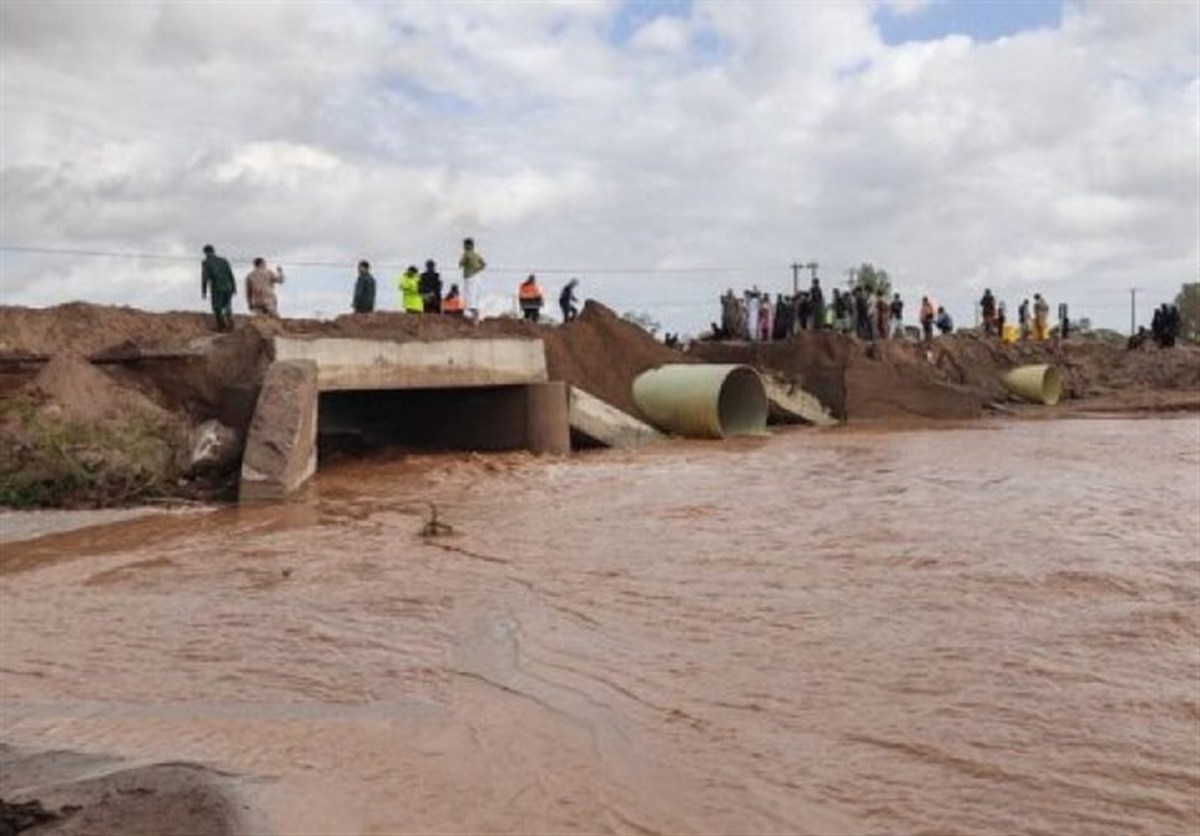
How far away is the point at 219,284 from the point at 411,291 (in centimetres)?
507

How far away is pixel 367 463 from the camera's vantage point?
64.1 feet

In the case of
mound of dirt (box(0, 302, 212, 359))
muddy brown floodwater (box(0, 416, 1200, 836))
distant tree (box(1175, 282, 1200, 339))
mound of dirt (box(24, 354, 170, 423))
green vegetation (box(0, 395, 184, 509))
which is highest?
distant tree (box(1175, 282, 1200, 339))

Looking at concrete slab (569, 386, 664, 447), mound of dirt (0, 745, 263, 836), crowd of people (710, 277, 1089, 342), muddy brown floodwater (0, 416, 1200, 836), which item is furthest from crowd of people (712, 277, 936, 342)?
mound of dirt (0, 745, 263, 836)

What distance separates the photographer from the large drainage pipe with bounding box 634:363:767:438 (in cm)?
2278

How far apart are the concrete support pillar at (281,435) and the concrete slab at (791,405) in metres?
12.7

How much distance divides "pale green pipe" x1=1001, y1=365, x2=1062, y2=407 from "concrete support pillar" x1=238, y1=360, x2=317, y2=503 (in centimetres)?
2366

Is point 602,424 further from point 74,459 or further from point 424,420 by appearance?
point 74,459

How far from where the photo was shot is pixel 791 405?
1073 inches

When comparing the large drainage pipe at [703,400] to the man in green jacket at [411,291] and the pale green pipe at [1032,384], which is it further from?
the pale green pipe at [1032,384]

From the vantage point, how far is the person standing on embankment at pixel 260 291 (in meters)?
19.3

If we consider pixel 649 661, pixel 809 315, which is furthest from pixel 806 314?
pixel 649 661

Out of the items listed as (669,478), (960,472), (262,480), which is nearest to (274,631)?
(262,480)

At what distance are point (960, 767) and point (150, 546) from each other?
29.2ft

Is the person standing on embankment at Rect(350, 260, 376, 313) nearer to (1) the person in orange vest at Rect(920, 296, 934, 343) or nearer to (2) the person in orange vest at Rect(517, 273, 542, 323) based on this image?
(2) the person in orange vest at Rect(517, 273, 542, 323)
